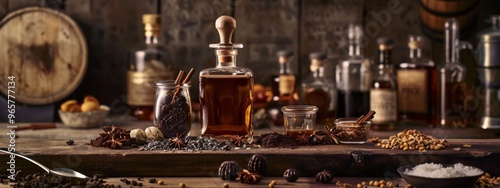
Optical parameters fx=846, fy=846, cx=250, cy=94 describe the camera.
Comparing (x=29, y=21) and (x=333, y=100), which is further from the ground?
(x=29, y=21)

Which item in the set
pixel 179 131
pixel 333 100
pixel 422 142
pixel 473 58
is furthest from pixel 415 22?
pixel 179 131

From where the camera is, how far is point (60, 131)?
9.11 ft

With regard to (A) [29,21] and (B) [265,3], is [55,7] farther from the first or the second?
(B) [265,3]

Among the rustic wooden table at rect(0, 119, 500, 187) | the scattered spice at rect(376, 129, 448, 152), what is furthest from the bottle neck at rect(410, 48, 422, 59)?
the rustic wooden table at rect(0, 119, 500, 187)

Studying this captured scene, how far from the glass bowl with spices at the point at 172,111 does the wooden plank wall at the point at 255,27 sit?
84cm

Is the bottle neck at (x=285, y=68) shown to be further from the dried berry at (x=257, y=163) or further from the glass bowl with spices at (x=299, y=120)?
the dried berry at (x=257, y=163)

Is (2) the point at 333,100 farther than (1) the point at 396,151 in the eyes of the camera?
Yes

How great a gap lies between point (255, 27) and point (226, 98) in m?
0.92

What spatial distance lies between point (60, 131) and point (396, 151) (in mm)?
1134

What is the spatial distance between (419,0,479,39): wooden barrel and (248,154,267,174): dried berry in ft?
4.13

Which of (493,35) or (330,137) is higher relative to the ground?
(493,35)

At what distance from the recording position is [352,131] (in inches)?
93.9

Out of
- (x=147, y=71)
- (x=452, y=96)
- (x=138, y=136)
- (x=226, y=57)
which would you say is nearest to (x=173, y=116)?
(x=138, y=136)

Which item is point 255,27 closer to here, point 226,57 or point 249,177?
point 226,57
